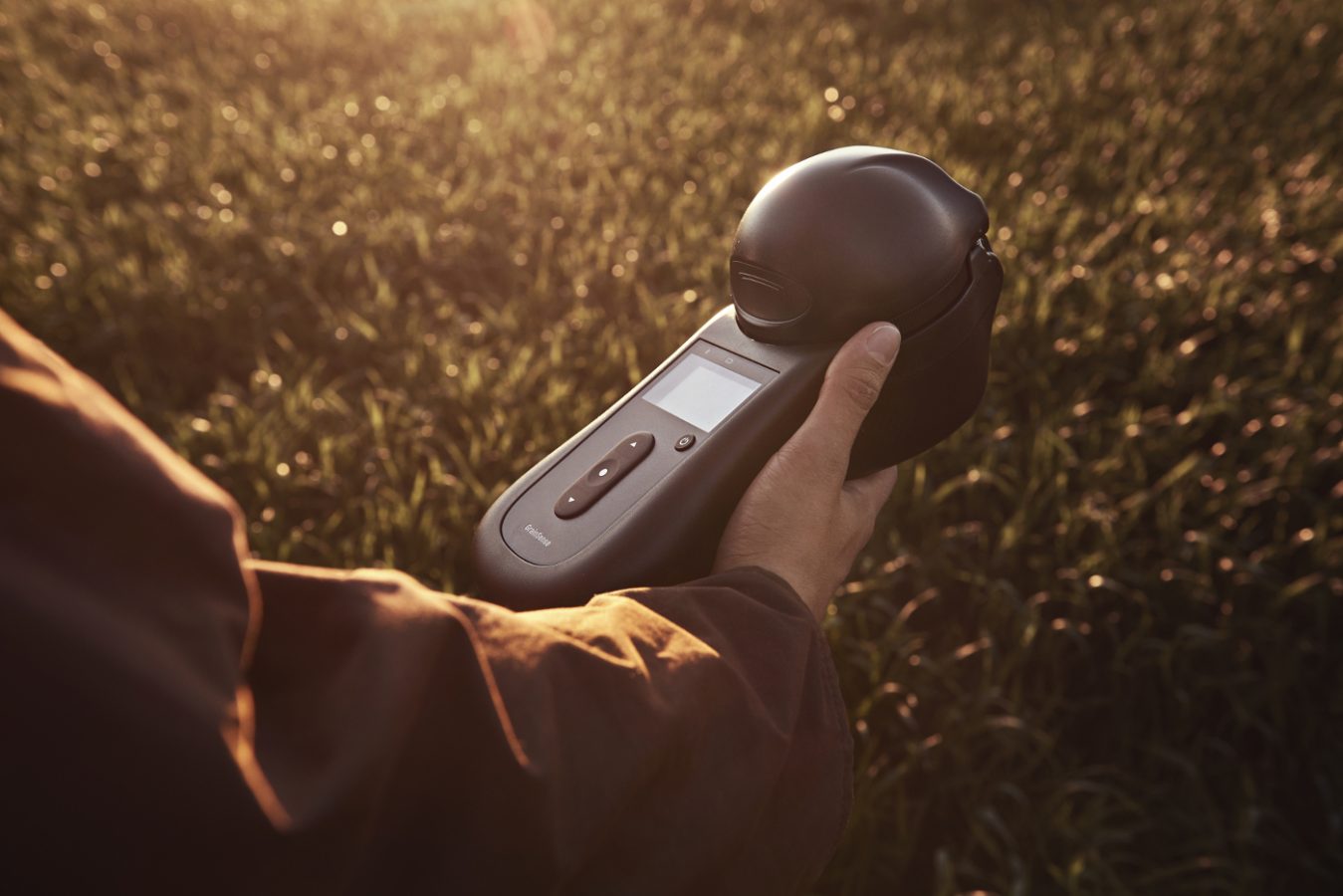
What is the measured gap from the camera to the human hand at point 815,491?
2.68ft

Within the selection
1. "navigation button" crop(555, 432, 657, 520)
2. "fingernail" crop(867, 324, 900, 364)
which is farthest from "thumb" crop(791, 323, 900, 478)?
"navigation button" crop(555, 432, 657, 520)

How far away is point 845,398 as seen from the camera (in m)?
0.86

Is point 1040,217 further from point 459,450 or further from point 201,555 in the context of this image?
point 201,555

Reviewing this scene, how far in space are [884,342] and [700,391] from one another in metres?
0.20

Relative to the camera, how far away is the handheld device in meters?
0.83

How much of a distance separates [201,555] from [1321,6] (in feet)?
15.7

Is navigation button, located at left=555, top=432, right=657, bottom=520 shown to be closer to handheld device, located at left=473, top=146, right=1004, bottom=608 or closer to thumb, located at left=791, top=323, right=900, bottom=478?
handheld device, located at left=473, top=146, right=1004, bottom=608

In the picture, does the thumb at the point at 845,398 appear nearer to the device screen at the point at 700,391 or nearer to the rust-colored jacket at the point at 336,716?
the device screen at the point at 700,391

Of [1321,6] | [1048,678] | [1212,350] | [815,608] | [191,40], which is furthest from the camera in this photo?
[191,40]

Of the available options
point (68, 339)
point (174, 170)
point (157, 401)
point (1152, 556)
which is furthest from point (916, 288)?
point (174, 170)

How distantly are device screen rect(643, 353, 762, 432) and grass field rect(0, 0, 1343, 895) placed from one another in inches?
23.4

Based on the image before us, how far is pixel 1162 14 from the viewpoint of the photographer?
147 inches

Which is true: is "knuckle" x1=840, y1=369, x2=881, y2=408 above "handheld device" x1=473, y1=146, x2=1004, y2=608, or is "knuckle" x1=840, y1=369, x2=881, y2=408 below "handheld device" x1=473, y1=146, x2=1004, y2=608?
below

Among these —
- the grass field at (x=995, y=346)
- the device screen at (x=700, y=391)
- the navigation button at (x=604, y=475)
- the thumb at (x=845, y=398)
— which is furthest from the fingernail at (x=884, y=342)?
the grass field at (x=995, y=346)
